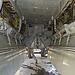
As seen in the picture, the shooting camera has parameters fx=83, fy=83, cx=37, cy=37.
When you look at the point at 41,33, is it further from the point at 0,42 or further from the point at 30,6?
the point at 0,42

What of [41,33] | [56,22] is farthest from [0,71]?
[41,33]

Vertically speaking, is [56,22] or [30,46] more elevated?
[56,22]

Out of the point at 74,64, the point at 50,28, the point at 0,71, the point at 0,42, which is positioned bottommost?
the point at 0,71

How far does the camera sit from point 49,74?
358 centimetres

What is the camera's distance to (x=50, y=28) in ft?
22.8

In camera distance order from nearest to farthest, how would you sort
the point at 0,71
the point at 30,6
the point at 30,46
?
the point at 0,71 → the point at 30,6 → the point at 30,46

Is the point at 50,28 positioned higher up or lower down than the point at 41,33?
higher up

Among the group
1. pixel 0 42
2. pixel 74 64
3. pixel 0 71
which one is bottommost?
pixel 0 71

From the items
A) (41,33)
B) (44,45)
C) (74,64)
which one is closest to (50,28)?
(41,33)

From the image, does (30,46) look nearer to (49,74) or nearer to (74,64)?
(49,74)

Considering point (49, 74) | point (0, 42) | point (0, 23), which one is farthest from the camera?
point (49, 74)

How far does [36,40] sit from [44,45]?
2.45 ft

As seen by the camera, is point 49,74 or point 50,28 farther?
point 50,28

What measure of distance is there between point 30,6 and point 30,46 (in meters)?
3.32
